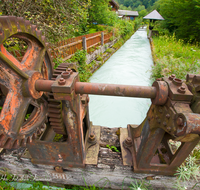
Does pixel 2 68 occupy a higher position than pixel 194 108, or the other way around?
pixel 2 68

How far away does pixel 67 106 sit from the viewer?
5.13 feet

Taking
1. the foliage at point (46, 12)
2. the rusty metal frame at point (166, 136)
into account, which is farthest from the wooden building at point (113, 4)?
the rusty metal frame at point (166, 136)

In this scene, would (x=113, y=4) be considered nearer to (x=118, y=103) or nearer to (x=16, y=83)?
(x=118, y=103)

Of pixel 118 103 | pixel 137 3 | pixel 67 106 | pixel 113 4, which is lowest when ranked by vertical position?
pixel 118 103

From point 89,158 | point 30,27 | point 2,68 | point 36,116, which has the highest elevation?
point 30,27

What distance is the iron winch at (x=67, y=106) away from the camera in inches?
51.0

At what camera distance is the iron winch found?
1296 millimetres

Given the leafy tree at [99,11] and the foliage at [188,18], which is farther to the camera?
the leafy tree at [99,11]

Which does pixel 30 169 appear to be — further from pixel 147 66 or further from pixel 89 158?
pixel 147 66

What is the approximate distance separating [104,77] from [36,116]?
5847 mm

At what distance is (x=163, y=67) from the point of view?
21.0 feet

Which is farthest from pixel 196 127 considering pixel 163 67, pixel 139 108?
pixel 163 67

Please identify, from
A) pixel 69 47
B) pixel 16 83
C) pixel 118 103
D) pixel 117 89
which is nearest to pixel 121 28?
pixel 69 47

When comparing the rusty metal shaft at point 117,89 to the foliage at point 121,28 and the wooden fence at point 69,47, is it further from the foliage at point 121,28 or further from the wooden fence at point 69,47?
the foliage at point 121,28
